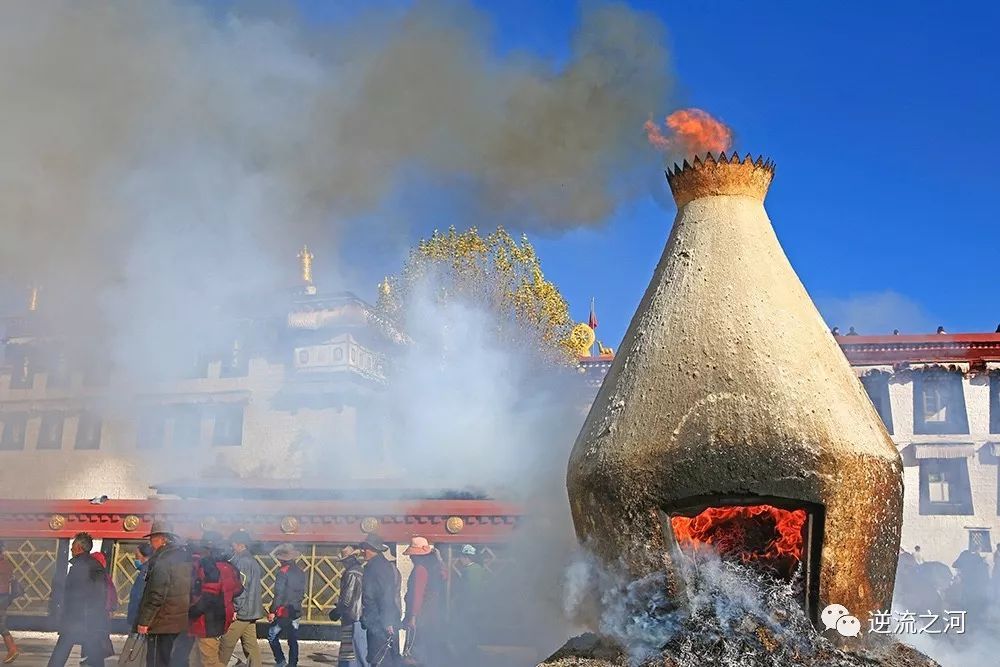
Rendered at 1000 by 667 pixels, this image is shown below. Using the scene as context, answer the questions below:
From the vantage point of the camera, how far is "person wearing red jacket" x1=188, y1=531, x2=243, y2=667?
7871mm

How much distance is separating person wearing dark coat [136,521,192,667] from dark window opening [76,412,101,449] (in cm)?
1948

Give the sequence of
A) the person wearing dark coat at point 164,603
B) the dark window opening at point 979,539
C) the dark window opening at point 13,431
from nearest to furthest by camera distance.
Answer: the person wearing dark coat at point 164,603, the dark window opening at point 979,539, the dark window opening at point 13,431

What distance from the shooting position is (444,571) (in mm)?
12273

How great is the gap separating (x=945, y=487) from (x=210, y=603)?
19728 mm

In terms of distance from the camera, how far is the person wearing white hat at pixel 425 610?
10375 millimetres

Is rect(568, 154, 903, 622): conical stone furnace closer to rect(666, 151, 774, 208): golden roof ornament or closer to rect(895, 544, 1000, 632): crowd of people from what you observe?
rect(666, 151, 774, 208): golden roof ornament

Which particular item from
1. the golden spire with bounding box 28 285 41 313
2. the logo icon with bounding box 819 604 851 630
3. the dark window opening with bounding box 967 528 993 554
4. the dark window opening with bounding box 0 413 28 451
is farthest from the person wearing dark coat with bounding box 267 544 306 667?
the dark window opening with bounding box 967 528 993 554

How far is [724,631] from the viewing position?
215 inches

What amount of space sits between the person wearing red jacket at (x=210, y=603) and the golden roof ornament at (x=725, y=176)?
5045 mm

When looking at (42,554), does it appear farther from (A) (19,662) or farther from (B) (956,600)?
(B) (956,600)

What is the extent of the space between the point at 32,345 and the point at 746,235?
43.9ft

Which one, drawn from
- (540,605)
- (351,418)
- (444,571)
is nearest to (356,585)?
(540,605)

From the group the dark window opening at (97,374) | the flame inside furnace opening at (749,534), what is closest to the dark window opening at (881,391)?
the dark window opening at (97,374)

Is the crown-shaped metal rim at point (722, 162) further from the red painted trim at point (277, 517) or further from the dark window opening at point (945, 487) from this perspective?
the dark window opening at point (945, 487)
